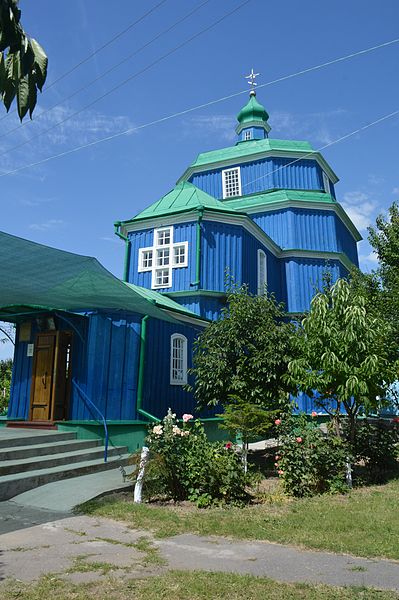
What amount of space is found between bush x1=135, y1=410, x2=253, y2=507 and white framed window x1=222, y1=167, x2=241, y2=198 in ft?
54.5

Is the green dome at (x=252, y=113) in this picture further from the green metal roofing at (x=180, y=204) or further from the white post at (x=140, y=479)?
the white post at (x=140, y=479)

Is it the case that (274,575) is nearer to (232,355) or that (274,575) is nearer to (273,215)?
(232,355)

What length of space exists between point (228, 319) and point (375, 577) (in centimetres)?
713

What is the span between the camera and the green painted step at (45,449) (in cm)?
821

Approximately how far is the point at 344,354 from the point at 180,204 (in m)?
10.5

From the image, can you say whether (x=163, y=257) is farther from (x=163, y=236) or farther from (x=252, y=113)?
(x=252, y=113)

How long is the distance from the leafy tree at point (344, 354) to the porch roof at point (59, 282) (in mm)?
3683

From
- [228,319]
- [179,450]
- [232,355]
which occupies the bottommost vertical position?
[179,450]

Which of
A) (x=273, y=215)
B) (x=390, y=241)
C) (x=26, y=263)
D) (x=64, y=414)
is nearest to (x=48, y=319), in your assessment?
(x=64, y=414)

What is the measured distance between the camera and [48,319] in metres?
→ 11.5

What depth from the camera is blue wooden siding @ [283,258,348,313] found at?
19.7 m

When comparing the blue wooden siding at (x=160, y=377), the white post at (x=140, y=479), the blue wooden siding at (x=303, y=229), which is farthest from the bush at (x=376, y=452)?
the blue wooden siding at (x=303, y=229)

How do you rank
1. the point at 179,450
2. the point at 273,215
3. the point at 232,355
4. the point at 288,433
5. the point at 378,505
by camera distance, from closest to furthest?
the point at 378,505 → the point at 179,450 → the point at 288,433 → the point at 232,355 → the point at 273,215

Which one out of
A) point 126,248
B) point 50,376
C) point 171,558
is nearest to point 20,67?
point 171,558
